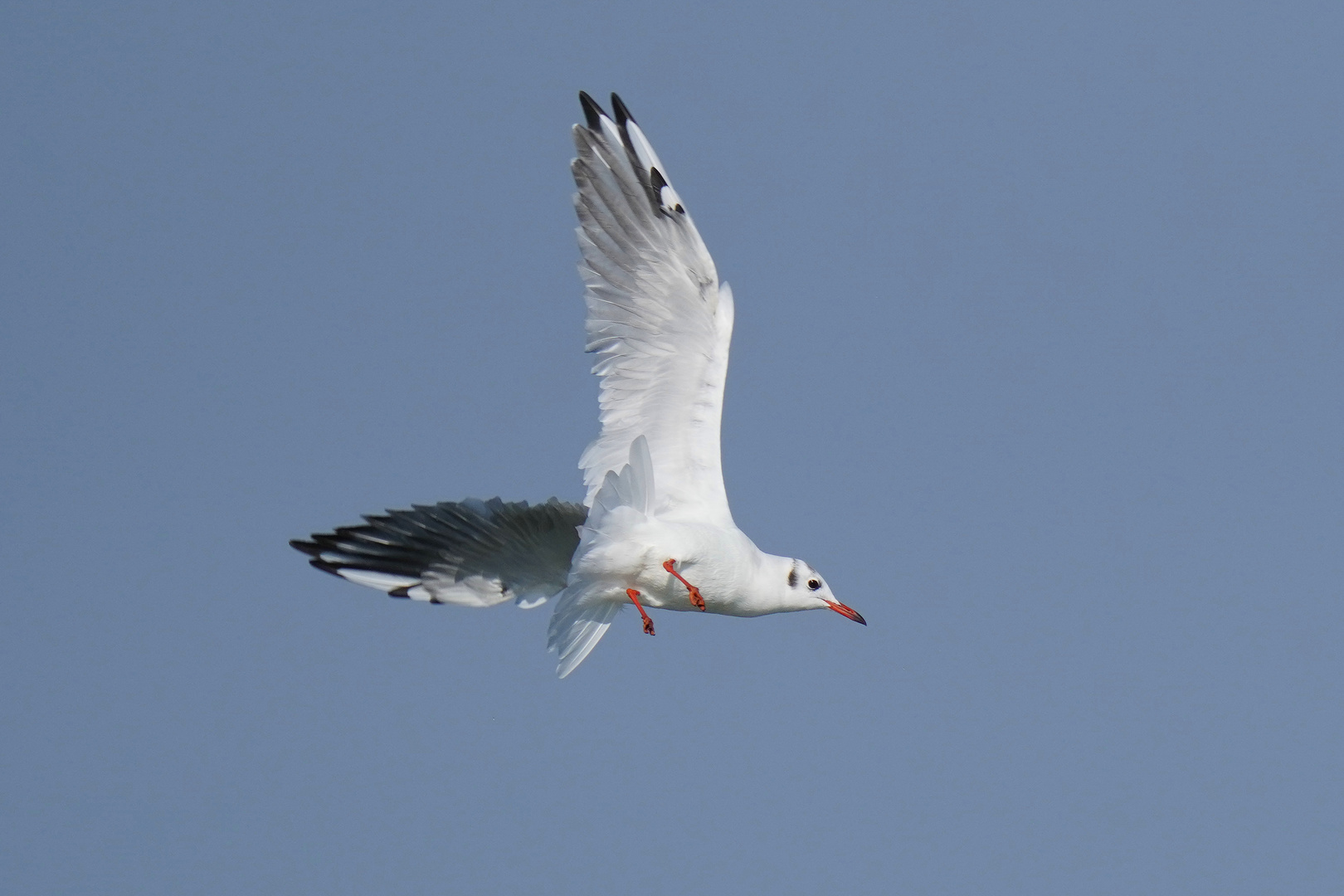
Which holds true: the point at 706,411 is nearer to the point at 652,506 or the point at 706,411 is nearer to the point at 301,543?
the point at 652,506

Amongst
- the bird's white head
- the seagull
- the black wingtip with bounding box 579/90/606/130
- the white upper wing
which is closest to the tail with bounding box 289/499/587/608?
the seagull

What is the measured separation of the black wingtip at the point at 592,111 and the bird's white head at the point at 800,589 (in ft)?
8.25

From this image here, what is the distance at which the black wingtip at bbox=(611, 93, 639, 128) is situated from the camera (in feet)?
24.6

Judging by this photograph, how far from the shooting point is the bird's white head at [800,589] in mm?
7414

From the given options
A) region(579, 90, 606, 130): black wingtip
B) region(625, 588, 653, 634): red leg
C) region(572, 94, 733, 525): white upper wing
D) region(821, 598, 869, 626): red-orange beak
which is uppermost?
region(579, 90, 606, 130): black wingtip

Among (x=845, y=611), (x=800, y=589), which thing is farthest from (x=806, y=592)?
(x=845, y=611)

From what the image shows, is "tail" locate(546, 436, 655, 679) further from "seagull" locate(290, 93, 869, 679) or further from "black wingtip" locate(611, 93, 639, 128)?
"black wingtip" locate(611, 93, 639, 128)

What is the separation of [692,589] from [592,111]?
267 cm

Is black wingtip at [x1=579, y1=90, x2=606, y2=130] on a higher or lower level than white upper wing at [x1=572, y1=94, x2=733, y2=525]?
higher

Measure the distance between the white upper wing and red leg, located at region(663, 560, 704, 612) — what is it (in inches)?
23.7

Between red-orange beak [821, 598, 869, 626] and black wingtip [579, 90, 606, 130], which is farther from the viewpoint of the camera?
red-orange beak [821, 598, 869, 626]

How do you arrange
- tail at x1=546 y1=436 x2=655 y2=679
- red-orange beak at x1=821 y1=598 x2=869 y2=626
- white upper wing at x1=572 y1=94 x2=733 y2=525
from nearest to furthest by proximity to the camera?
tail at x1=546 y1=436 x2=655 y2=679, white upper wing at x1=572 y1=94 x2=733 y2=525, red-orange beak at x1=821 y1=598 x2=869 y2=626

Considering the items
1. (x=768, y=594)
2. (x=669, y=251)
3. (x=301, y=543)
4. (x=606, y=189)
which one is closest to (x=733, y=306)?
(x=669, y=251)

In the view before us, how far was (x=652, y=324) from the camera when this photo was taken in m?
7.38
